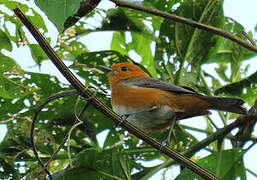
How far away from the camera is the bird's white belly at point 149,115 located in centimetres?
385

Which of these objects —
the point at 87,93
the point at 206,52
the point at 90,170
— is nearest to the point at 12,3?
the point at 87,93

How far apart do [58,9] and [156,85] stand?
8.09ft

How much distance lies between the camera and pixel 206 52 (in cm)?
412

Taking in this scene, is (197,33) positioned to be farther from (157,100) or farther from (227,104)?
(227,104)

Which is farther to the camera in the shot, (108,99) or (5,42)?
(108,99)

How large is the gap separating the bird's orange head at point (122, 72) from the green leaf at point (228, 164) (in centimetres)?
128

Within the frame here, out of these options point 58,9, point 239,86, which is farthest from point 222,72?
point 58,9

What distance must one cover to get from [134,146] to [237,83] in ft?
3.78

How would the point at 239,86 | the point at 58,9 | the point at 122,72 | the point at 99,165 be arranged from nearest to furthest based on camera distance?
the point at 58,9 < the point at 99,165 < the point at 239,86 < the point at 122,72

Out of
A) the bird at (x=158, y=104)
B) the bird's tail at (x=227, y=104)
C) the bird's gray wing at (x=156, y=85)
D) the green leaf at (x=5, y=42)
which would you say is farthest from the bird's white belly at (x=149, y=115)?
the green leaf at (x=5, y=42)

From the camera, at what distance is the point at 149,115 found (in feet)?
12.8

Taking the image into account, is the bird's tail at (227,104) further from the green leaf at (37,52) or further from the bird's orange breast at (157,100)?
the green leaf at (37,52)

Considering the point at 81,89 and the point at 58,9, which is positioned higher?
the point at 58,9

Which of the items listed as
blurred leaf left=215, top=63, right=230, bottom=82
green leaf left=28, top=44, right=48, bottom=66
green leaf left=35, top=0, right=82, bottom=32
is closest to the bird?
blurred leaf left=215, top=63, right=230, bottom=82
